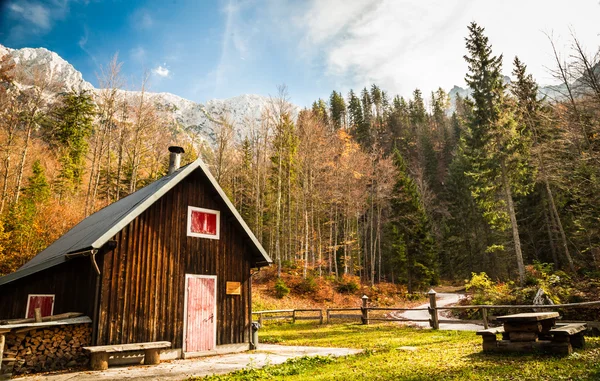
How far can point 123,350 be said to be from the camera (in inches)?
380

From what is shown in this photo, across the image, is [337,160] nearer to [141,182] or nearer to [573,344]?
[141,182]

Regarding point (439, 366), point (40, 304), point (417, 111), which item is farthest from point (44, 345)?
point (417, 111)

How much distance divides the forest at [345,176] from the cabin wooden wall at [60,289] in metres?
8.82

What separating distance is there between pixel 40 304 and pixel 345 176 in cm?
2573

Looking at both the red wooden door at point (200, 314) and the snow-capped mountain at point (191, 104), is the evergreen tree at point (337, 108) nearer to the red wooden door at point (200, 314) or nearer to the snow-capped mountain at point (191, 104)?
the snow-capped mountain at point (191, 104)

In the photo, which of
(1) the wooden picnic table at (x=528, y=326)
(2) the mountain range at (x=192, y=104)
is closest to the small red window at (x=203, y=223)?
(1) the wooden picnic table at (x=528, y=326)

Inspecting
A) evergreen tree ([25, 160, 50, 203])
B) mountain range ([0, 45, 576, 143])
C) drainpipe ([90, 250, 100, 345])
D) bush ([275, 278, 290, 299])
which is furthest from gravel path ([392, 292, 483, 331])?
mountain range ([0, 45, 576, 143])

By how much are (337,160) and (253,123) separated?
9.43 metres

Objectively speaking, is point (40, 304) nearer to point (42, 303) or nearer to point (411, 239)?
point (42, 303)

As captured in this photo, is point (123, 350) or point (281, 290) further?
point (281, 290)

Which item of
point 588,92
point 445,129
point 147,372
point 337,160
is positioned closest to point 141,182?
Result: point 337,160

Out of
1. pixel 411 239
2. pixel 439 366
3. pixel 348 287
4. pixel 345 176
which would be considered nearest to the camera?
pixel 439 366

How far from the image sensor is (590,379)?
5844mm

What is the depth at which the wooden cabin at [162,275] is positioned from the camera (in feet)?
33.9
